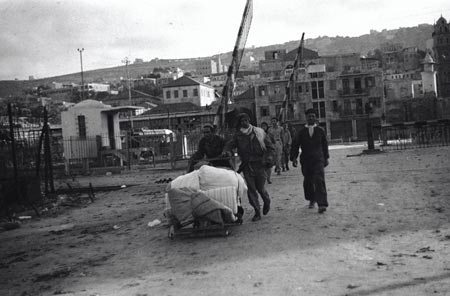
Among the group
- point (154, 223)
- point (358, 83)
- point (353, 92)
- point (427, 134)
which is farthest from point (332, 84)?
point (154, 223)

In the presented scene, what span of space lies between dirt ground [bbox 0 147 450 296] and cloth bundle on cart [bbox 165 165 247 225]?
0.34m

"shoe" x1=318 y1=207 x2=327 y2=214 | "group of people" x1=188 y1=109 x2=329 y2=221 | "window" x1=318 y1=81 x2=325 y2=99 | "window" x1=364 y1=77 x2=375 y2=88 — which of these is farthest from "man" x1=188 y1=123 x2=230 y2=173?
"window" x1=318 y1=81 x2=325 y2=99

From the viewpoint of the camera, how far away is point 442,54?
124812 mm

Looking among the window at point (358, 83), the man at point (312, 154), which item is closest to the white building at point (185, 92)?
the window at point (358, 83)

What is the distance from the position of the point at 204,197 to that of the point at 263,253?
1609mm

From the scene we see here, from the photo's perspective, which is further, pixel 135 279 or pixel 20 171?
pixel 20 171

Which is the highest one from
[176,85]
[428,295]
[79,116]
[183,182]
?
[176,85]

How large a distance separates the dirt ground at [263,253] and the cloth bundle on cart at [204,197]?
0.34 m

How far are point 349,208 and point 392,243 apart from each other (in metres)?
2.83

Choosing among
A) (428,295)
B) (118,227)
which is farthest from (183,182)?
(428,295)

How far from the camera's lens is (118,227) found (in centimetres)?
959

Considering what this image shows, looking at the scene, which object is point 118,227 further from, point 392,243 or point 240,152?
point 392,243

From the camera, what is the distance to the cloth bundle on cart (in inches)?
304

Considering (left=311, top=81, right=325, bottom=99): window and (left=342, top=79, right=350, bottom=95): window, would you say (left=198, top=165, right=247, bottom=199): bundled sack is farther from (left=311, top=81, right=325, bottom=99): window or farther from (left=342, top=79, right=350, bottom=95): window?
(left=311, top=81, right=325, bottom=99): window
